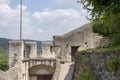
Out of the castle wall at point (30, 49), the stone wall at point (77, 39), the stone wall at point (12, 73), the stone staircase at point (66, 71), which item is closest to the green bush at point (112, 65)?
the stone staircase at point (66, 71)

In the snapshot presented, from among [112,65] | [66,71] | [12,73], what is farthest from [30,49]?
[112,65]

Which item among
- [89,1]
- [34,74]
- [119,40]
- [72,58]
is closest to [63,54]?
[72,58]

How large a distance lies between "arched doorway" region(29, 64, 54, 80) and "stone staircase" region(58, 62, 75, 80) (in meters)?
2.42

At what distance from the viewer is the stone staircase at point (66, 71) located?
25855mm

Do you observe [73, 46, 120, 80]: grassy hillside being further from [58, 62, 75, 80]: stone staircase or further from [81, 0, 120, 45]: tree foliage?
[58, 62, 75, 80]: stone staircase

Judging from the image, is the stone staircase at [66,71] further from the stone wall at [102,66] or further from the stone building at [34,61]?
the stone wall at [102,66]

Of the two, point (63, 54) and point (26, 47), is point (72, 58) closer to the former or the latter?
point (63, 54)

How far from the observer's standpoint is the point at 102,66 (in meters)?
15.0

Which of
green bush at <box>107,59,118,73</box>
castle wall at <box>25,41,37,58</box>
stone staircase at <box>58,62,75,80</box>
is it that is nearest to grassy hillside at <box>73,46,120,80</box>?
green bush at <box>107,59,118,73</box>

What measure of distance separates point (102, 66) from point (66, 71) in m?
12.7

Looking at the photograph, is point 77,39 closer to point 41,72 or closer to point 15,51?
point 41,72

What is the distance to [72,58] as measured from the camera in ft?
114

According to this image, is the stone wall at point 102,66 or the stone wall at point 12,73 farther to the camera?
the stone wall at point 12,73

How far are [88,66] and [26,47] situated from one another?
15.2 metres
